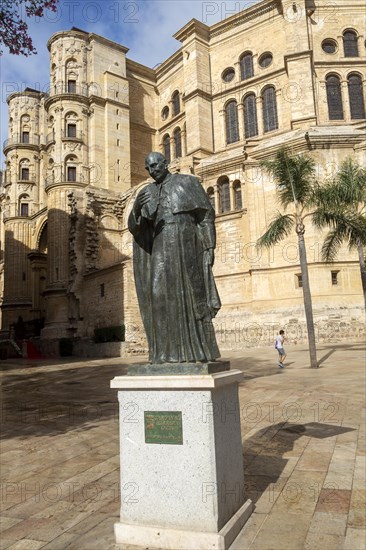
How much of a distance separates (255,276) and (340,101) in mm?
18529

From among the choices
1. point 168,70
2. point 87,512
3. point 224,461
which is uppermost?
point 168,70

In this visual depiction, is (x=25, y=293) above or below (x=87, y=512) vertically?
above

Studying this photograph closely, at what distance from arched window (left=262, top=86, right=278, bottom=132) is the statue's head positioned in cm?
3366

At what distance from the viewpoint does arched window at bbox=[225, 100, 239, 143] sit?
37.3 meters

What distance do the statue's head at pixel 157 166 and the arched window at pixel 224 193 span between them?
24.9 meters

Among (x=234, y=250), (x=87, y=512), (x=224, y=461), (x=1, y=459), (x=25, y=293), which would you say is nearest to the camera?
(x=224, y=461)

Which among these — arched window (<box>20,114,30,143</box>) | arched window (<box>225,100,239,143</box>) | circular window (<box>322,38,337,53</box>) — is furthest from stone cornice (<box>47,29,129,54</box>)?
circular window (<box>322,38,337,53</box>)

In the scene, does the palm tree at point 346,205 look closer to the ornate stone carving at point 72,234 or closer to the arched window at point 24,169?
the ornate stone carving at point 72,234

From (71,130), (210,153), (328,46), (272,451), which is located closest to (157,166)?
(272,451)

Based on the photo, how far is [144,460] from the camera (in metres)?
3.35

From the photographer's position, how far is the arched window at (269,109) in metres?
35.4

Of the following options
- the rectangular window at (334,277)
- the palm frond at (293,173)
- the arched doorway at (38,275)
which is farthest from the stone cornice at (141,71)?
the palm frond at (293,173)

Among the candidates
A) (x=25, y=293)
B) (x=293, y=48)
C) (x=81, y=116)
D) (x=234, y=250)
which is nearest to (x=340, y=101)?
(x=293, y=48)

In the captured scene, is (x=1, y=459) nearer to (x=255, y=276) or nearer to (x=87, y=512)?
(x=87, y=512)
